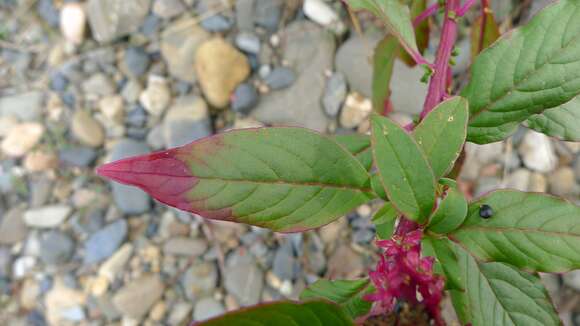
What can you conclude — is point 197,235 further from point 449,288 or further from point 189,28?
point 449,288

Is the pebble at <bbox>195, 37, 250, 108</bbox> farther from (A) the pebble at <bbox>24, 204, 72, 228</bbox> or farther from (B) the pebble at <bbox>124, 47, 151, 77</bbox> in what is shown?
(A) the pebble at <bbox>24, 204, 72, 228</bbox>

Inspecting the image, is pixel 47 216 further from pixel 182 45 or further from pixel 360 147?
pixel 360 147

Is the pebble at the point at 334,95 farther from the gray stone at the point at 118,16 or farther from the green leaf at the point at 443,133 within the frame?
the green leaf at the point at 443,133

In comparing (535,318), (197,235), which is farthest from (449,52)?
(197,235)

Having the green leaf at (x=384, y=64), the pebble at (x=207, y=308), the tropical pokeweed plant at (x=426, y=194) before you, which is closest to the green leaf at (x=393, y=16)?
the tropical pokeweed plant at (x=426, y=194)

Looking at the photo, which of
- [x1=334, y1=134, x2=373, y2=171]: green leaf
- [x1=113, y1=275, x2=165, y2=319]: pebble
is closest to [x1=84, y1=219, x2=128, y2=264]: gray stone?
[x1=113, y1=275, x2=165, y2=319]: pebble

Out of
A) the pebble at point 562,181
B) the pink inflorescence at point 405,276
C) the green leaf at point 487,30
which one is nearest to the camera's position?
the pink inflorescence at point 405,276
